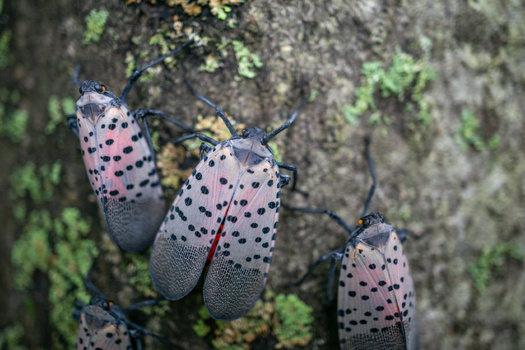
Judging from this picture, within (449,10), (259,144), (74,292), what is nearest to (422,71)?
(449,10)

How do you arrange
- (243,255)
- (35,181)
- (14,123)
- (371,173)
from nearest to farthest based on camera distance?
1. (243,255)
2. (371,173)
3. (35,181)
4. (14,123)

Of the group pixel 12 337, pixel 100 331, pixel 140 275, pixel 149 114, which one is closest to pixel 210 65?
pixel 149 114

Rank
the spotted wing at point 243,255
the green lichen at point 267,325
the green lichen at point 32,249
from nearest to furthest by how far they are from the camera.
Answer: the spotted wing at point 243,255 < the green lichen at point 267,325 < the green lichen at point 32,249

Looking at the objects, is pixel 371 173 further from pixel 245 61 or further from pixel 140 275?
pixel 140 275

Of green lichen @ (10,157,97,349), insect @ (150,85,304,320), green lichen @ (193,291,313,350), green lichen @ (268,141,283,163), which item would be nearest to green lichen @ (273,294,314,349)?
green lichen @ (193,291,313,350)

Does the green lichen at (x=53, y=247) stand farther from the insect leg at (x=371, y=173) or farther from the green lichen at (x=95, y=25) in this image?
the insect leg at (x=371, y=173)

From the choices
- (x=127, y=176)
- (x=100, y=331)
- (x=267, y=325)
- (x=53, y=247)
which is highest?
(x=127, y=176)

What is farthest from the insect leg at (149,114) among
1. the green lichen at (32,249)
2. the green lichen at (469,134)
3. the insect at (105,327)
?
the green lichen at (469,134)
